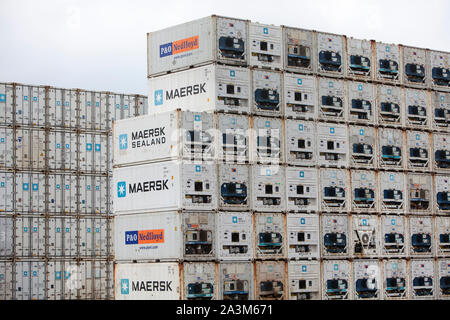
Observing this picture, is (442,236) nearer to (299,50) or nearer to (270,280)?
(270,280)

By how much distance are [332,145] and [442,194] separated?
7.00 meters

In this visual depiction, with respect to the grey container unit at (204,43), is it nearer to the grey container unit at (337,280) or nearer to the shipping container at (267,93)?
the shipping container at (267,93)

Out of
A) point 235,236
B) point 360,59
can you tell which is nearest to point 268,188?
point 235,236

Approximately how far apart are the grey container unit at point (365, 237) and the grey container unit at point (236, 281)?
5.63 metres

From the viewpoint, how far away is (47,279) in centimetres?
4716

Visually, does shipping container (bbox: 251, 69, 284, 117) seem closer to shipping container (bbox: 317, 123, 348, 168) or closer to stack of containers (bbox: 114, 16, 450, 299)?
stack of containers (bbox: 114, 16, 450, 299)

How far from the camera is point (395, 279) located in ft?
128

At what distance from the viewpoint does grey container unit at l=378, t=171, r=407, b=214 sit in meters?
39.2

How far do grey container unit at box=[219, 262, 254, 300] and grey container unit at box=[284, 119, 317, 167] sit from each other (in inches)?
196

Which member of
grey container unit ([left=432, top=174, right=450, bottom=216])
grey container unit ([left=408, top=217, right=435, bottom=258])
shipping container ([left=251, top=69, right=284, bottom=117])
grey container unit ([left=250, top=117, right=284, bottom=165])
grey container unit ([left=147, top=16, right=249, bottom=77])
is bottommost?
grey container unit ([left=408, top=217, right=435, bottom=258])

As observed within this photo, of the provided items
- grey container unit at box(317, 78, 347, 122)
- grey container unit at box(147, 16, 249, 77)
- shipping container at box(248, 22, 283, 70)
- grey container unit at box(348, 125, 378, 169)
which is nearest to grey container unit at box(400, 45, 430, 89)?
grey container unit at box(348, 125, 378, 169)

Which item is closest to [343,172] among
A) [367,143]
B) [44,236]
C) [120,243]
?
[367,143]

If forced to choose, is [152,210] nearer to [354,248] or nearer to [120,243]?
[120,243]

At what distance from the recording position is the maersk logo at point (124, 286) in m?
35.9
